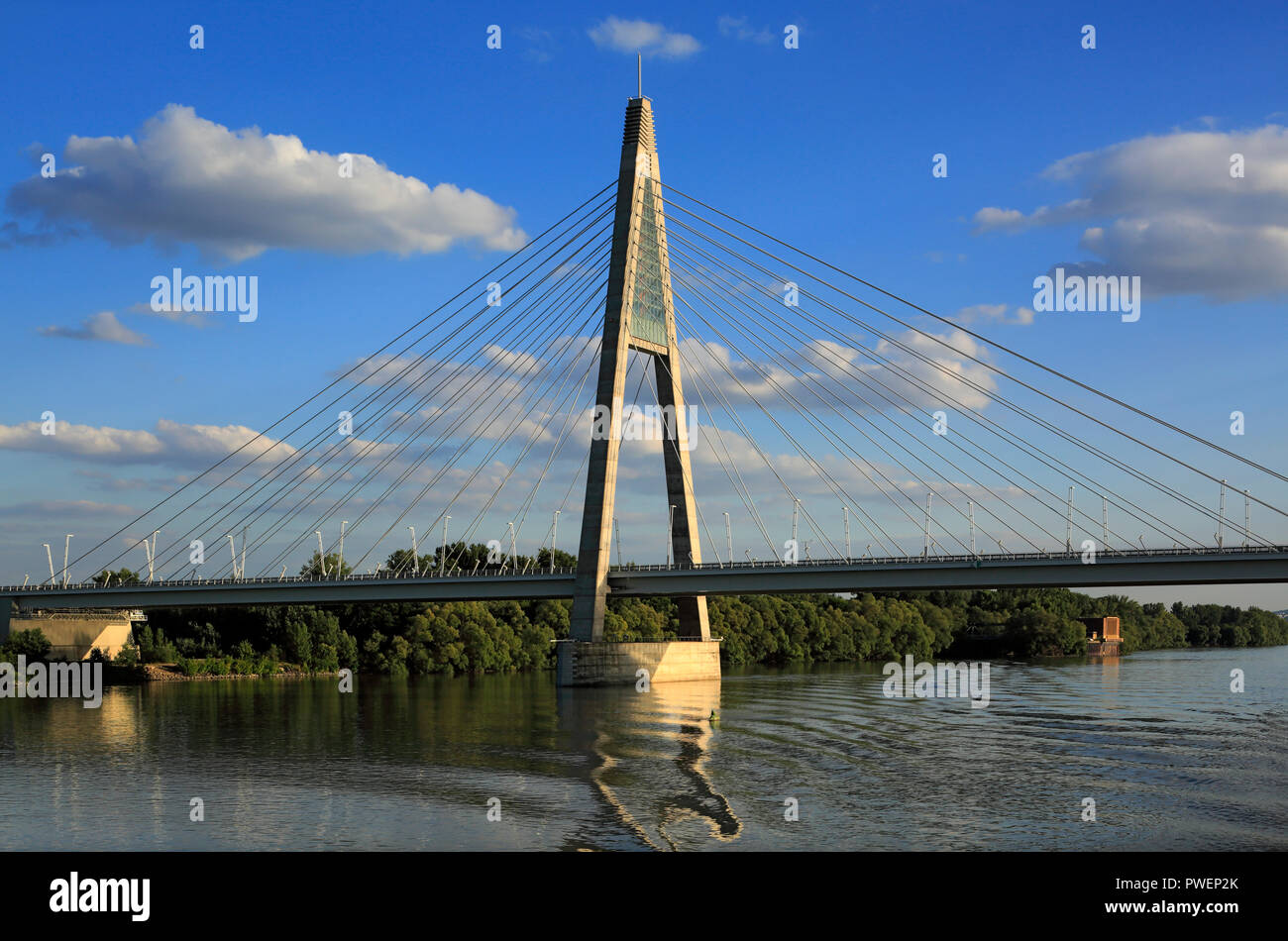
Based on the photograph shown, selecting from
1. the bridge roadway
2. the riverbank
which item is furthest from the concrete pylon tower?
the riverbank

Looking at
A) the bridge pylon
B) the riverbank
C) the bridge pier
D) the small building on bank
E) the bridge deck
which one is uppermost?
the bridge pylon

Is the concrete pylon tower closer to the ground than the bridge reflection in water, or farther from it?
farther from it

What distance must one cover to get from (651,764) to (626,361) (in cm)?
3863

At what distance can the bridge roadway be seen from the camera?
59.9m

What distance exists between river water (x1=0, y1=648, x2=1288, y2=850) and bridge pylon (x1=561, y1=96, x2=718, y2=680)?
34.2 feet

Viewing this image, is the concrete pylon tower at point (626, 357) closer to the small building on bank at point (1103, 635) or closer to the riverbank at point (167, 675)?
the riverbank at point (167, 675)

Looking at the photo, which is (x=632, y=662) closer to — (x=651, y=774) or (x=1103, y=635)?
(x=651, y=774)

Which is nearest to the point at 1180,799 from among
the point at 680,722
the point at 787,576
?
the point at 680,722

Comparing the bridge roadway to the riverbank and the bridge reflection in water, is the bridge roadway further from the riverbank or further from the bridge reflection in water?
the bridge reflection in water

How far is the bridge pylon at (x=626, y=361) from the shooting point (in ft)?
235

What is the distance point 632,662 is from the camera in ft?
247

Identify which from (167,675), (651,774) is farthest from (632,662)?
(651,774)

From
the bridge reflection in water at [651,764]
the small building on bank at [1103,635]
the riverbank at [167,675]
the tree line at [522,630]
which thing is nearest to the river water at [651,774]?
the bridge reflection in water at [651,764]

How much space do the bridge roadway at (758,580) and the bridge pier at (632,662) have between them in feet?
12.5
